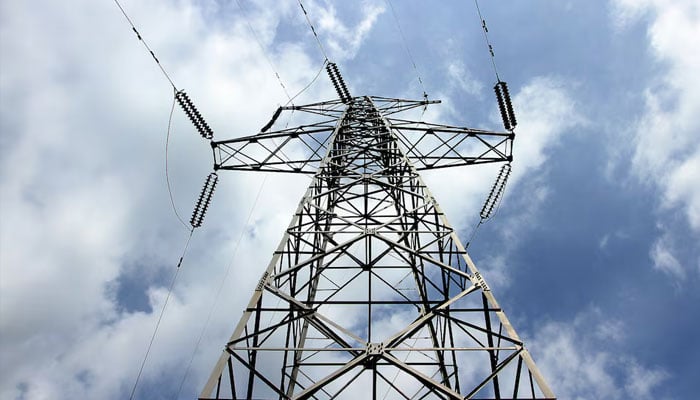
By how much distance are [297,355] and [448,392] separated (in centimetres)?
563

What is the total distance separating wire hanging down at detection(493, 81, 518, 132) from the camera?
15039mm

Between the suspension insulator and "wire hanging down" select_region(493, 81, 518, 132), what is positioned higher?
the suspension insulator

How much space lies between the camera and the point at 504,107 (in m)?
15.4

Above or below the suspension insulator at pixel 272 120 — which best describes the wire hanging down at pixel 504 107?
below

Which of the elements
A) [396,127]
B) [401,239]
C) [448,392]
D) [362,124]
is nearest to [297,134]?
[362,124]

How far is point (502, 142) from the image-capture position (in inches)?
581

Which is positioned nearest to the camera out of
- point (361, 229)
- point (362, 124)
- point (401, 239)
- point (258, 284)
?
point (258, 284)

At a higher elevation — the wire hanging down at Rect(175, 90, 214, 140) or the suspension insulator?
the suspension insulator

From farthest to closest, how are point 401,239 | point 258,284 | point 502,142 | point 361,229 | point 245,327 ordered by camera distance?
point 502,142
point 401,239
point 361,229
point 258,284
point 245,327

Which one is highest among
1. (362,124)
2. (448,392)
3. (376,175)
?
(362,124)

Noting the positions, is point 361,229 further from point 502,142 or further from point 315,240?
point 502,142

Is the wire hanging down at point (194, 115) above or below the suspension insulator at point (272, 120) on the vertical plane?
below

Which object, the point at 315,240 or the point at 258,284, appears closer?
the point at 258,284

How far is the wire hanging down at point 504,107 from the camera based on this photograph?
15039mm
